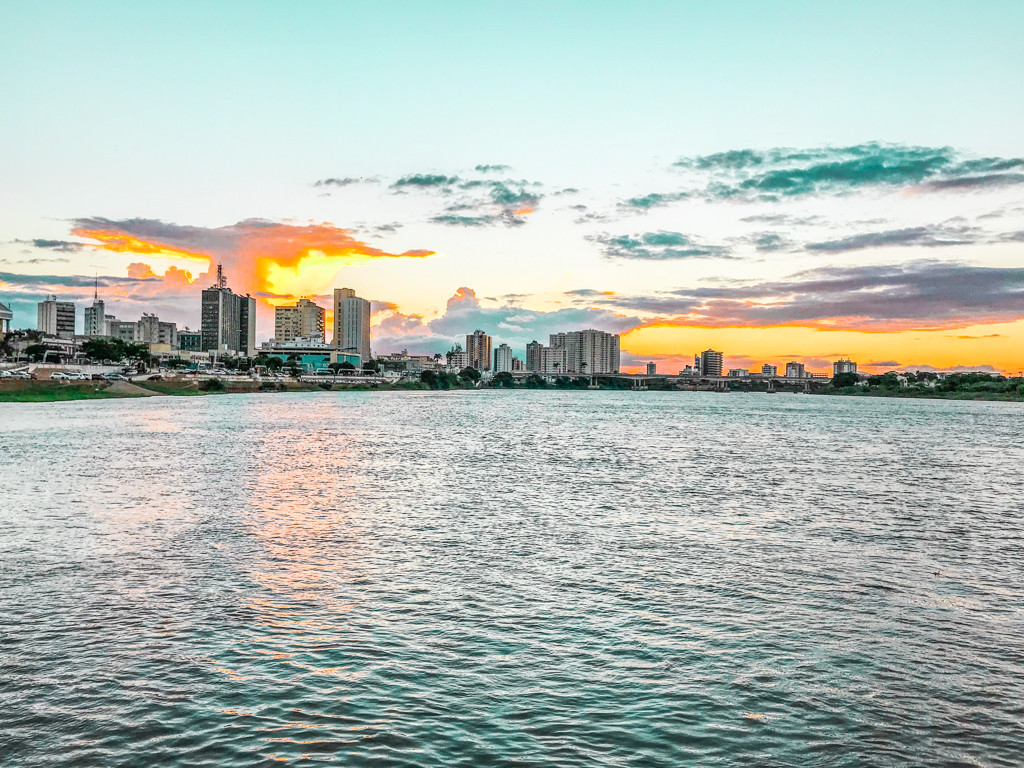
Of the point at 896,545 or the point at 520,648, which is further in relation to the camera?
the point at 896,545

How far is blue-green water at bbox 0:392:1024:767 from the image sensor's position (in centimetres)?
1319

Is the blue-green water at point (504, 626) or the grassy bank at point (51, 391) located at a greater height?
the grassy bank at point (51, 391)

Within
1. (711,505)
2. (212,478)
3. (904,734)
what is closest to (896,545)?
(711,505)

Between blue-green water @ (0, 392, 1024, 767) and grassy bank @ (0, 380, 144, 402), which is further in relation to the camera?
grassy bank @ (0, 380, 144, 402)

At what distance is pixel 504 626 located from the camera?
19.0 m

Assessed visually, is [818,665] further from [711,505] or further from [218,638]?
[711,505]

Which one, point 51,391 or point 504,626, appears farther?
point 51,391

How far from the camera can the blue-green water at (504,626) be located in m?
13.2

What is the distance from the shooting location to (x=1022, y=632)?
19.2 m

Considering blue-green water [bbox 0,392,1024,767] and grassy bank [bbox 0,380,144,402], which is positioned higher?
grassy bank [bbox 0,380,144,402]

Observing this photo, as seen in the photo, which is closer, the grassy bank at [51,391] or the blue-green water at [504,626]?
the blue-green water at [504,626]

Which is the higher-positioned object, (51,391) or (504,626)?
(51,391)

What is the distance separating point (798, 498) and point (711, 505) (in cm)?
622

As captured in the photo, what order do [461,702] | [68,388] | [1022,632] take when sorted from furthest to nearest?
[68,388]
[1022,632]
[461,702]
